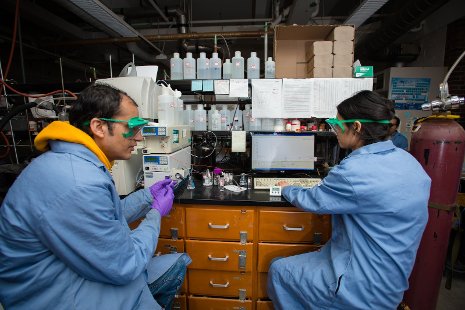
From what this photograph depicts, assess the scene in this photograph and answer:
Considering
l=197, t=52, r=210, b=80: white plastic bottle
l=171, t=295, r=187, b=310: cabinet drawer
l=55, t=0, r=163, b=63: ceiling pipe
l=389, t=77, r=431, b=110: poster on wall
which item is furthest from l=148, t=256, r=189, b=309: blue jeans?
l=389, t=77, r=431, b=110: poster on wall

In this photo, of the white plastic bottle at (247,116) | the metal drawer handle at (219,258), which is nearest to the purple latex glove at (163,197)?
the metal drawer handle at (219,258)

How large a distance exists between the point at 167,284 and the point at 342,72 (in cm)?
194

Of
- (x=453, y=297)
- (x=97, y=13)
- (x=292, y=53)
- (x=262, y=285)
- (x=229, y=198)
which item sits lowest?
(x=453, y=297)

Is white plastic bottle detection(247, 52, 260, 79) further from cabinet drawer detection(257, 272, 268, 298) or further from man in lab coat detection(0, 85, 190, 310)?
cabinet drawer detection(257, 272, 268, 298)

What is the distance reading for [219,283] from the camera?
1.56 meters

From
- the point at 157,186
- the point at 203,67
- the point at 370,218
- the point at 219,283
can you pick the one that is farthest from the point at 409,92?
the point at 157,186

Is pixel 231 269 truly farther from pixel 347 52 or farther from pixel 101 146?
pixel 347 52

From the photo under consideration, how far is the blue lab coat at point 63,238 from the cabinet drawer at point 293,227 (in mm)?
836

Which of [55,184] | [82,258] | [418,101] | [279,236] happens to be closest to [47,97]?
[55,184]

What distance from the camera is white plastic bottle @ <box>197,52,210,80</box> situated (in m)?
1.91

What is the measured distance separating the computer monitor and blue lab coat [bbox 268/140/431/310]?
0.75 metres

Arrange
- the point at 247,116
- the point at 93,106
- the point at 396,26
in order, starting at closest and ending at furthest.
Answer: the point at 93,106
the point at 247,116
the point at 396,26

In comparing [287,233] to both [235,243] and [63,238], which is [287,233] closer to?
[235,243]

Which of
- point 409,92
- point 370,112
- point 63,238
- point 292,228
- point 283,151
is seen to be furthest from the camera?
point 409,92
